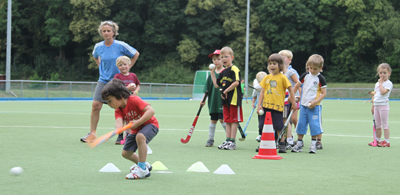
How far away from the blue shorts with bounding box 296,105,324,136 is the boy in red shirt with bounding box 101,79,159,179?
11.2 feet

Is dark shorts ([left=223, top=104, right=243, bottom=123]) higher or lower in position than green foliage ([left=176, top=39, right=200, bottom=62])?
lower

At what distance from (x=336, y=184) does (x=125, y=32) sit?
172 feet

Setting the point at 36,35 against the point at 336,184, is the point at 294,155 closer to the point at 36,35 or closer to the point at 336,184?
the point at 336,184

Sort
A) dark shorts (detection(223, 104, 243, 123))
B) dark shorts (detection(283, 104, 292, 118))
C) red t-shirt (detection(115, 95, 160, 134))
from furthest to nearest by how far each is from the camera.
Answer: dark shorts (detection(283, 104, 292, 118))
dark shorts (detection(223, 104, 243, 123))
red t-shirt (detection(115, 95, 160, 134))

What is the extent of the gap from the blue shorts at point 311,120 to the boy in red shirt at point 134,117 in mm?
3411

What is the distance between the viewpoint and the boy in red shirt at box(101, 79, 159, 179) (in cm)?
511

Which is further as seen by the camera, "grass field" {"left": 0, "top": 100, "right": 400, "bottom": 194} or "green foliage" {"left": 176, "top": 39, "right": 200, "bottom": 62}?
"green foliage" {"left": 176, "top": 39, "right": 200, "bottom": 62}

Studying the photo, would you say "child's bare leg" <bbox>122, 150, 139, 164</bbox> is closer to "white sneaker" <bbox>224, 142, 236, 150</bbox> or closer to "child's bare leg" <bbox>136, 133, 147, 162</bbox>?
"child's bare leg" <bbox>136, 133, 147, 162</bbox>

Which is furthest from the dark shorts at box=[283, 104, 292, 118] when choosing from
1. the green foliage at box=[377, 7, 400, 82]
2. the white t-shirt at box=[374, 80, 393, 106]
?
the green foliage at box=[377, 7, 400, 82]

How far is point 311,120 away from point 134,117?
12.2 ft

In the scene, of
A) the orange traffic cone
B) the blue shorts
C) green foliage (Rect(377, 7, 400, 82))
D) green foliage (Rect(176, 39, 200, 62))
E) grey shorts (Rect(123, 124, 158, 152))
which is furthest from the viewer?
green foliage (Rect(176, 39, 200, 62))

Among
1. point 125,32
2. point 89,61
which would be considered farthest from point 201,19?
point 89,61

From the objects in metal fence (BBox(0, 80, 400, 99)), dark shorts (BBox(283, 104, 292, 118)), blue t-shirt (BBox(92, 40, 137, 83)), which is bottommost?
metal fence (BBox(0, 80, 400, 99))

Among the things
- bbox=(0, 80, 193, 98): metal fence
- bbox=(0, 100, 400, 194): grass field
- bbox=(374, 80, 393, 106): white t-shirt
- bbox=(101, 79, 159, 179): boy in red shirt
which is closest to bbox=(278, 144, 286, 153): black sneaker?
bbox=(0, 100, 400, 194): grass field
